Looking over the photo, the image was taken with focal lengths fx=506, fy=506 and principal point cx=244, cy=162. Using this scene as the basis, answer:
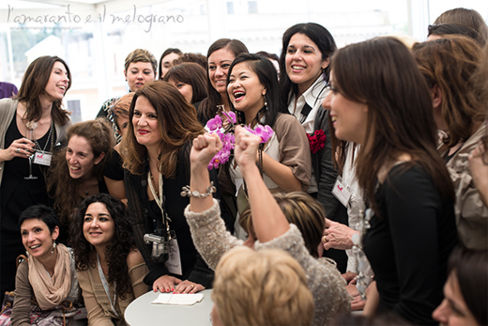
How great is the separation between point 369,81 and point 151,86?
5.59 ft

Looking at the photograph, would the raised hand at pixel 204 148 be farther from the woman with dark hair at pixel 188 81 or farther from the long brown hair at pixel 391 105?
the woman with dark hair at pixel 188 81

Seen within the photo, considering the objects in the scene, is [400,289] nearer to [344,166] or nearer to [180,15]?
[344,166]

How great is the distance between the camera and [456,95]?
5.48ft

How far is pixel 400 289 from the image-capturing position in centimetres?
136

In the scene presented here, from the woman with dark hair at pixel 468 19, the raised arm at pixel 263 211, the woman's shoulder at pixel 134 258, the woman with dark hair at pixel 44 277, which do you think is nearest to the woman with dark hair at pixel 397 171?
the raised arm at pixel 263 211

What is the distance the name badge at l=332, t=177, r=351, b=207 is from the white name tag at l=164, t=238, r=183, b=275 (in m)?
0.92

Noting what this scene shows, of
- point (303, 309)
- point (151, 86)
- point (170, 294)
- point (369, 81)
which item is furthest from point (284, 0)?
point (303, 309)

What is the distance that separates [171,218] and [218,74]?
101cm

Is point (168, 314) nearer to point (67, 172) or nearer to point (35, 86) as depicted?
point (67, 172)

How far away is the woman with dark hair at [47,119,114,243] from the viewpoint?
349 cm

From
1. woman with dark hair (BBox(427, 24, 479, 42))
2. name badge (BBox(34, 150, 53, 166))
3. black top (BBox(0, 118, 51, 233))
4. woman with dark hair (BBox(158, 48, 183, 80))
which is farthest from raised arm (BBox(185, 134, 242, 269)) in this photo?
woman with dark hair (BBox(158, 48, 183, 80))

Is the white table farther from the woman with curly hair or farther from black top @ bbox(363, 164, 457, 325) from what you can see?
black top @ bbox(363, 164, 457, 325)

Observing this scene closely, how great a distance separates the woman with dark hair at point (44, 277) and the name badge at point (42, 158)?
315 mm

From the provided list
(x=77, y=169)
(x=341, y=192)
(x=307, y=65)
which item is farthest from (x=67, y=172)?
(x=341, y=192)
